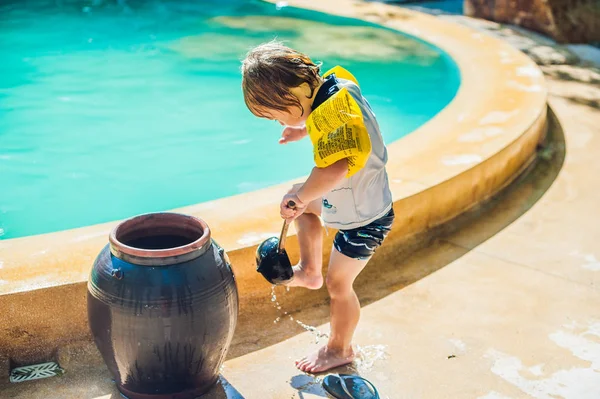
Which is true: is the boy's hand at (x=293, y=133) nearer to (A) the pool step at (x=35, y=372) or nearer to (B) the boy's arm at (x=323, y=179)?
(B) the boy's arm at (x=323, y=179)

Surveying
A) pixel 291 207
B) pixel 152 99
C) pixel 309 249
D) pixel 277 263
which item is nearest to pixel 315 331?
pixel 309 249

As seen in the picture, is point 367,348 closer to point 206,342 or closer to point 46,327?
point 206,342

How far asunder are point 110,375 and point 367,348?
3.60 feet

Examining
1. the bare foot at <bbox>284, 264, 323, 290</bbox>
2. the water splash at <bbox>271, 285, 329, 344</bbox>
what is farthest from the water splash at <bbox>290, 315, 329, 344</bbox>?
the bare foot at <bbox>284, 264, 323, 290</bbox>

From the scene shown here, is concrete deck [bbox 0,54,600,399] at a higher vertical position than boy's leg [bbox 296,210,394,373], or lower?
lower

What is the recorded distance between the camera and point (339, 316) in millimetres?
3111

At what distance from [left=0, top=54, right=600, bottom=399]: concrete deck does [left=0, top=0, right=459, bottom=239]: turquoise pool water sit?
227 cm

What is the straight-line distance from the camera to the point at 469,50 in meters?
7.86

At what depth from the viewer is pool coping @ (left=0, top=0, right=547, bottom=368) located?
3.09 meters

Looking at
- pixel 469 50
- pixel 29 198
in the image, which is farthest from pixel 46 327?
pixel 469 50

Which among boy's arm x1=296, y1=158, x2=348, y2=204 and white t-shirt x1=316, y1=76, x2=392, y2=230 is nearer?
boy's arm x1=296, y1=158, x2=348, y2=204

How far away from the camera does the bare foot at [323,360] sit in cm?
311

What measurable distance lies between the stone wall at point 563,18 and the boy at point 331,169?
7079 mm

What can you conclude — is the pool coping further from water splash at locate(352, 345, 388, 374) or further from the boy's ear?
the boy's ear
